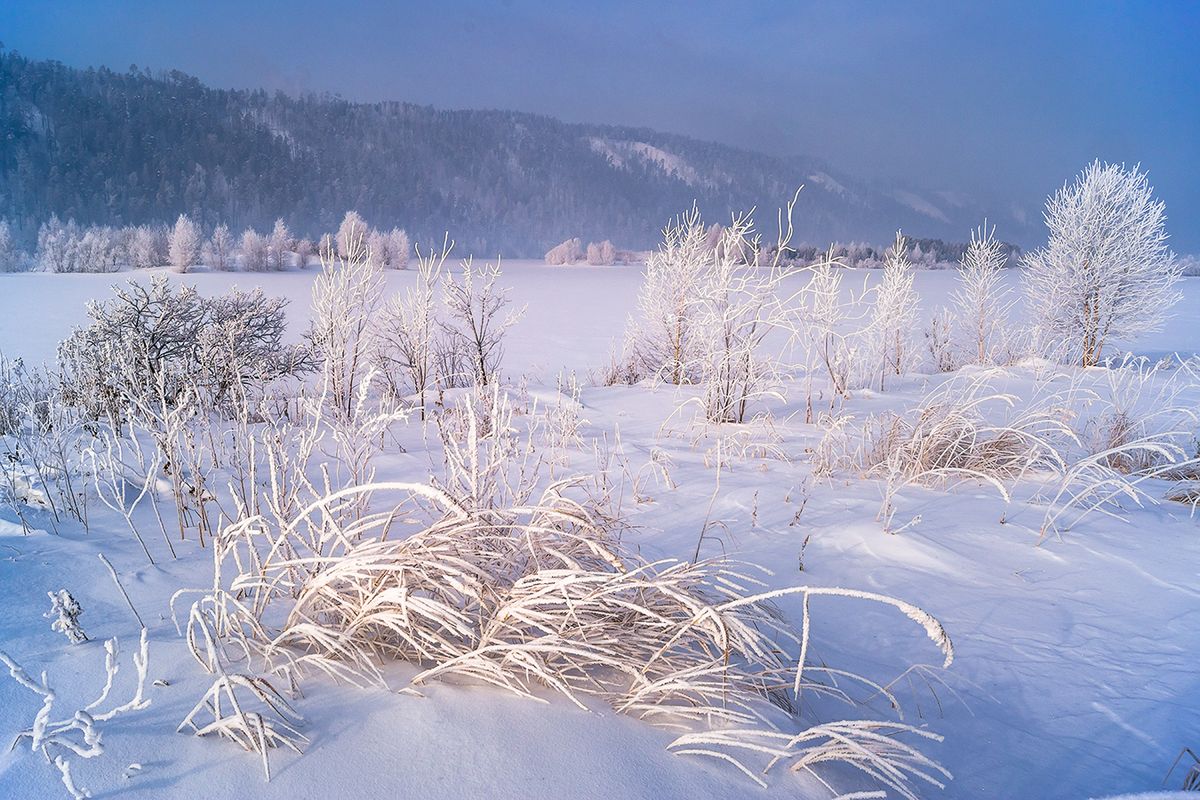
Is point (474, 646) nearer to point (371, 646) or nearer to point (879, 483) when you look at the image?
point (371, 646)

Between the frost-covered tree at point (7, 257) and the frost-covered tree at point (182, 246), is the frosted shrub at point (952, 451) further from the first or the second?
the frost-covered tree at point (7, 257)

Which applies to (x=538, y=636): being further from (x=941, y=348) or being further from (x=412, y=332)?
(x=941, y=348)

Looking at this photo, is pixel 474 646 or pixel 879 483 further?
pixel 879 483

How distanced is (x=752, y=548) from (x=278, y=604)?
2459 mm

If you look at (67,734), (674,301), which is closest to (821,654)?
(67,734)

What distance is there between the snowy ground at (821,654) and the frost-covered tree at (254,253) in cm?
3709

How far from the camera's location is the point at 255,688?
1.47 m

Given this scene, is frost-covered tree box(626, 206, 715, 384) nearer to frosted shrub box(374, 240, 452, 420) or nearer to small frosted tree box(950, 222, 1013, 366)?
frosted shrub box(374, 240, 452, 420)

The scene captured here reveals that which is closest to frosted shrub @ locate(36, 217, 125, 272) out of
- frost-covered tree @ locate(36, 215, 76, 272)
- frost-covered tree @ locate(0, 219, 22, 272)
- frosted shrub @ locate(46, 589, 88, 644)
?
frost-covered tree @ locate(36, 215, 76, 272)

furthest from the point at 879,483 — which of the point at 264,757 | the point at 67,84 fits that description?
the point at 67,84

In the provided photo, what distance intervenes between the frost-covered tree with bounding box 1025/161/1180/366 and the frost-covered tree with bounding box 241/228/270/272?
38102 millimetres

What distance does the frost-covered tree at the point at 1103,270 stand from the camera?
1667 centimetres

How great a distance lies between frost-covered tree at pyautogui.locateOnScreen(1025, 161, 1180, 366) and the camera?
16.7m

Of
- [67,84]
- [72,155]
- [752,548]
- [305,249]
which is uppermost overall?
[67,84]
